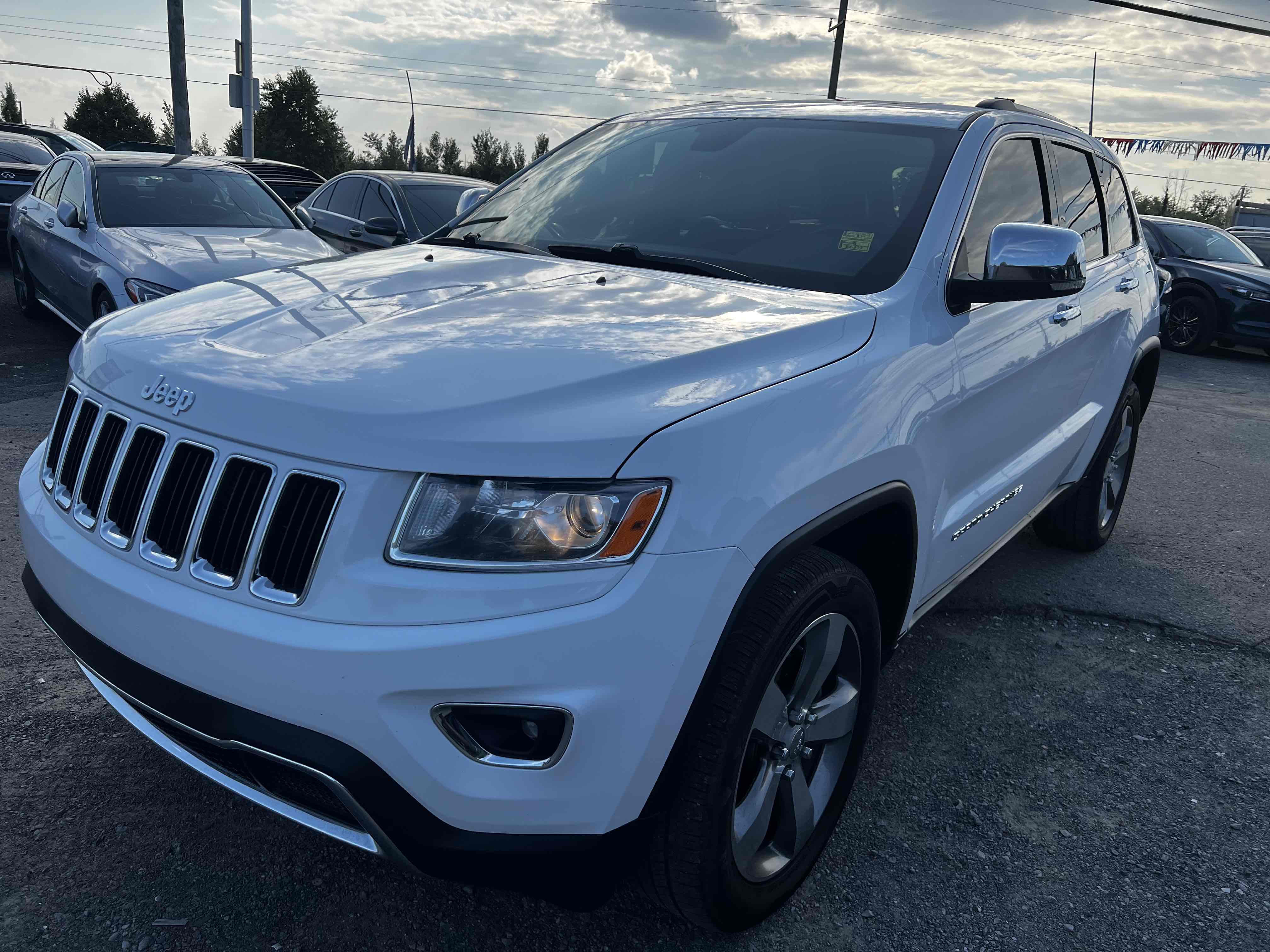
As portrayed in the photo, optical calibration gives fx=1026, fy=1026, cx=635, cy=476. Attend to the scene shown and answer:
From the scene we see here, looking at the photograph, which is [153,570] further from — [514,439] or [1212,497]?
[1212,497]

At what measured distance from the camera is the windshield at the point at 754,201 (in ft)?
8.87

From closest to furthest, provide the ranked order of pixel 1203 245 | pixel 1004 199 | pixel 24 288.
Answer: pixel 1004 199 < pixel 24 288 < pixel 1203 245

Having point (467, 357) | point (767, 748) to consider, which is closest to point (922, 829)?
point (767, 748)

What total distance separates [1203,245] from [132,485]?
13.9 metres

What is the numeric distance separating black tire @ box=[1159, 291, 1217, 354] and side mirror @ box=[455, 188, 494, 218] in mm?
10745

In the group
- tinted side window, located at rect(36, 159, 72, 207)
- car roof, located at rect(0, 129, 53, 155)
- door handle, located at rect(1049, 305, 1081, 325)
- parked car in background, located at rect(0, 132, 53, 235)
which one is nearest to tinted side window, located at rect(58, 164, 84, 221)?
tinted side window, located at rect(36, 159, 72, 207)

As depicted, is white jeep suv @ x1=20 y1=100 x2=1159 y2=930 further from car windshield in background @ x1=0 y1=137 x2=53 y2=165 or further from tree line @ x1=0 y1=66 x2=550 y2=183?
tree line @ x1=0 y1=66 x2=550 y2=183

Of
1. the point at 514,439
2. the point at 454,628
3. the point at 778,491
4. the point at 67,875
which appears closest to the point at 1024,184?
the point at 778,491

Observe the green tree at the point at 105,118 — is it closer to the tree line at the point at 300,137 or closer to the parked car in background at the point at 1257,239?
the tree line at the point at 300,137

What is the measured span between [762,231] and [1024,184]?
1.03 m

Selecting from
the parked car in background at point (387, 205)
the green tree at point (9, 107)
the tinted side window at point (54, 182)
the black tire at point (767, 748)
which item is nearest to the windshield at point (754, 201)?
the black tire at point (767, 748)

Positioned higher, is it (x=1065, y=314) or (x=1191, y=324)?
(x=1065, y=314)

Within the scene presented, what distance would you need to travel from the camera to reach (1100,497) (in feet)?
15.0

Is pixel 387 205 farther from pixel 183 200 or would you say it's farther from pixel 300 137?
pixel 300 137
